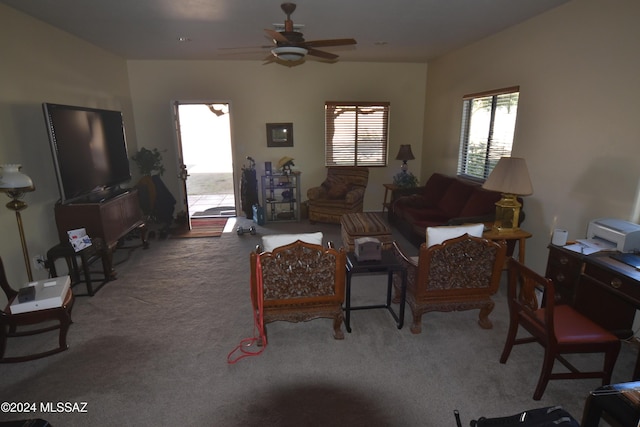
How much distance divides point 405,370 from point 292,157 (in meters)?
5.00

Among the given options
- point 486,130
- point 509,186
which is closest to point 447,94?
point 486,130

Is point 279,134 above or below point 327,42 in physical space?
below

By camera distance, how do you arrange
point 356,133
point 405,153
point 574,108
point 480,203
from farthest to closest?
point 356,133
point 405,153
point 480,203
point 574,108

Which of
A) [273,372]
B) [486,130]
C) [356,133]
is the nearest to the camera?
[273,372]

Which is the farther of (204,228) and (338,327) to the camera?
(204,228)

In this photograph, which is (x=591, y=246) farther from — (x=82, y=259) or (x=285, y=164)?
(x=285, y=164)

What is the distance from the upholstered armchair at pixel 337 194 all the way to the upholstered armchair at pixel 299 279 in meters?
3.35

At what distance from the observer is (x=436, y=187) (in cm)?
567

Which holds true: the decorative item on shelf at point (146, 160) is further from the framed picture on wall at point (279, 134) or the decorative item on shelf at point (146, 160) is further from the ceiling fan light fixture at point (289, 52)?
the ceiling fan light fixture at point (289, 52)

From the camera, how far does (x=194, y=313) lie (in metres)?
3.33

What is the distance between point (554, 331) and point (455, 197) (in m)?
3.05

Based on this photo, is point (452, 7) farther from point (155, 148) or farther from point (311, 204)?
point (155, 148)

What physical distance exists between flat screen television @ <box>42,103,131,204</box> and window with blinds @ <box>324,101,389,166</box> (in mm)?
3624

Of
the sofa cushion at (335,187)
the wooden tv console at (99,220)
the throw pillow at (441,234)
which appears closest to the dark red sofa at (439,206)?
the sofa cushion at (335,187)
